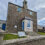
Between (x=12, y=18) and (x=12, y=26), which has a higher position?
(x=12, y=18)

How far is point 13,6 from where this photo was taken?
14.6 meters

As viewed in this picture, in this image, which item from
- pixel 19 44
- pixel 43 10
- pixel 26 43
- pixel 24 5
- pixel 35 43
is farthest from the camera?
pixel 43 10

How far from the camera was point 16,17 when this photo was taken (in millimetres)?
14828

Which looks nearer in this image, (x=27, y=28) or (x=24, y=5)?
(x=27, y=28)

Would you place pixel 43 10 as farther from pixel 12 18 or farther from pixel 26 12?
pixel 12 18

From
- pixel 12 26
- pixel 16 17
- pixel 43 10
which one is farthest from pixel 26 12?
pixel 43 10

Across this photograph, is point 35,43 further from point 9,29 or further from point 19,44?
point 9,29

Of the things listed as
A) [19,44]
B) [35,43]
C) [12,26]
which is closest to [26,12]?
[12,26]

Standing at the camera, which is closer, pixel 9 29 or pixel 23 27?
pixel 9 29

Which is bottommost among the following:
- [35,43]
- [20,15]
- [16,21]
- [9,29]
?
[35,43]

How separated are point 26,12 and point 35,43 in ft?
37.1

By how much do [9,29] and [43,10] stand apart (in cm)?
1438

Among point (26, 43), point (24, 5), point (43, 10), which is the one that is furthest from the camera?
point (43, 10)

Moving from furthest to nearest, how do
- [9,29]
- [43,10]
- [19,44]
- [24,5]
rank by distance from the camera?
[43,10]
[24,5]
[9,29]
[19,44]
